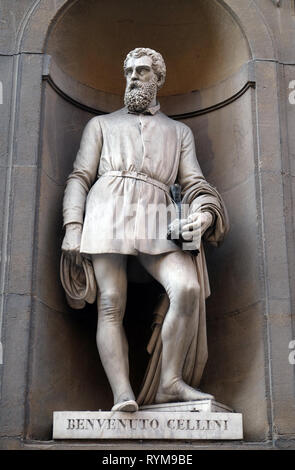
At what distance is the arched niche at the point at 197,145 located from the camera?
25.1ft

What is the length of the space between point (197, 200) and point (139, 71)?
1.23 m

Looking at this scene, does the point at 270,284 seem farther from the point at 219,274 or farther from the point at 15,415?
the point at 15,415

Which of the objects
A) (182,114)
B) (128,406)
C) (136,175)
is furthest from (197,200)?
(128,406)

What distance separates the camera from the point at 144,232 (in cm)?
755

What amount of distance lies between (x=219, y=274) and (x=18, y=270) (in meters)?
1.73

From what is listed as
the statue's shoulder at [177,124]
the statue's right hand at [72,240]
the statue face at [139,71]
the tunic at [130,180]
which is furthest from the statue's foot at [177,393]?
the statue face at [139,71]

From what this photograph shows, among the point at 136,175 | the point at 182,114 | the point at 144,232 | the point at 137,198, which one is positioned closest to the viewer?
the point at 144,232

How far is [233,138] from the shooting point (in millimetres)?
8555

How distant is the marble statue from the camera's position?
739 centimetres

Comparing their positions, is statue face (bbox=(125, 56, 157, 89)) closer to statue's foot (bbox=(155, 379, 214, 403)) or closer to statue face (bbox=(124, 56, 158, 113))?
statue face (bbox=(124, 56, 158, 113))

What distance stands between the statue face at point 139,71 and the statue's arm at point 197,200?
543 millimetres

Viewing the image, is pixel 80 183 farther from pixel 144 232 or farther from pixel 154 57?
pixel 154 57

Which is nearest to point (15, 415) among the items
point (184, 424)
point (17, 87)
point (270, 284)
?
point (184, 424)

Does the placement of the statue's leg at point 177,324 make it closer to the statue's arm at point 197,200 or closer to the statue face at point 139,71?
the statue's arm at point 197,200
